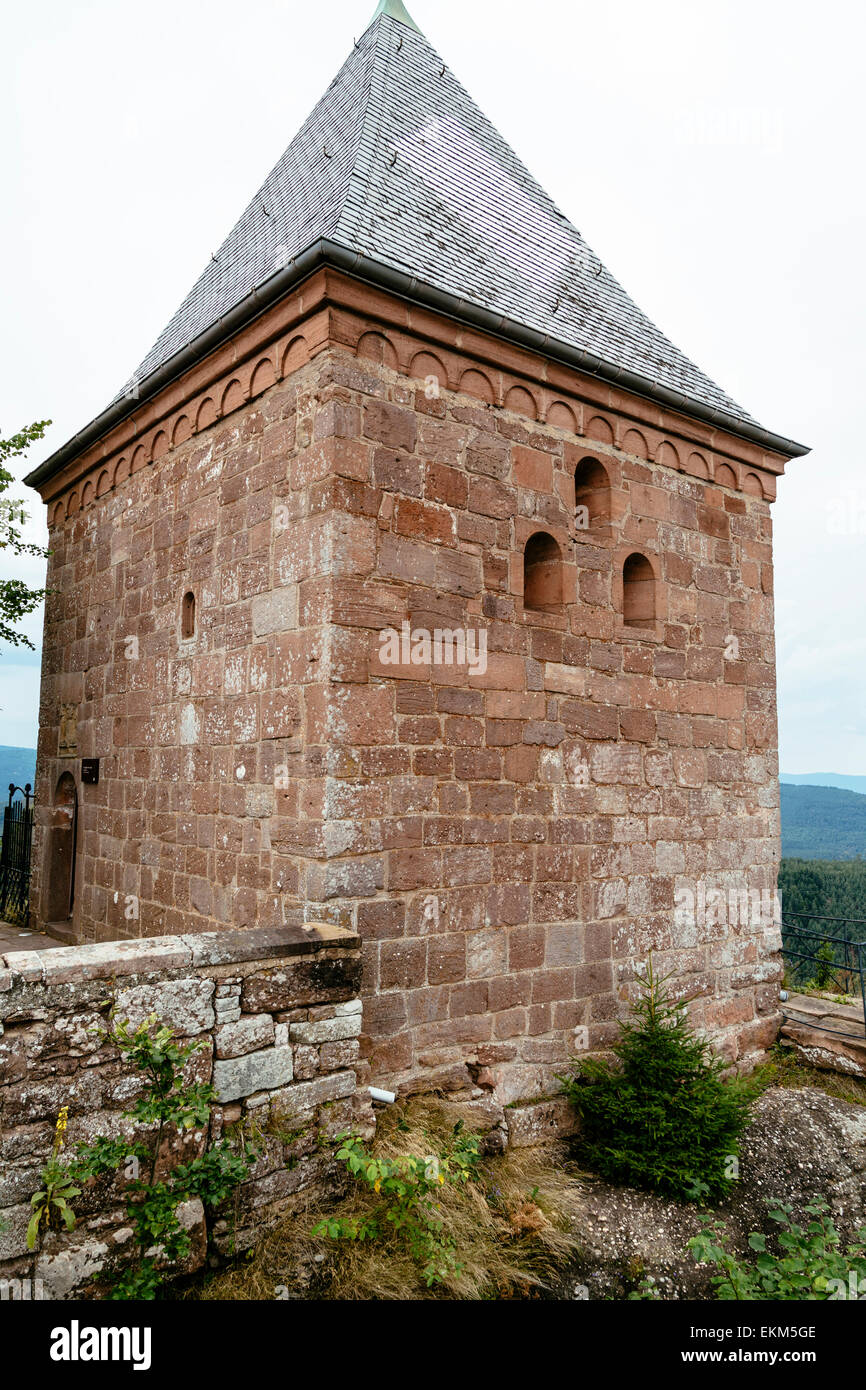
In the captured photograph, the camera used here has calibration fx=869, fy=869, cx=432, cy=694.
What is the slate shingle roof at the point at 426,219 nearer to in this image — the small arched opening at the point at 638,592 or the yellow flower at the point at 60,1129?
the small arched opening at the point at 638,592

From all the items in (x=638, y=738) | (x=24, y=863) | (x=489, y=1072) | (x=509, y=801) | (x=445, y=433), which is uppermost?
(x=445, y=433)

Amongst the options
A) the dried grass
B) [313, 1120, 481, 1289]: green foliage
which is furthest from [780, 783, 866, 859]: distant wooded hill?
[313, 1120, 481, 1289]: green foliage

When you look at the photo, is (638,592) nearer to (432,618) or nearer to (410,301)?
(432,618)

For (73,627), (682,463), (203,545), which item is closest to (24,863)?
(73,627)

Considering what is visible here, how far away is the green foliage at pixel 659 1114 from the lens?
4852 mm

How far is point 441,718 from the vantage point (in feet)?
16.2

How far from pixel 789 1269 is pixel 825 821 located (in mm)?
93601

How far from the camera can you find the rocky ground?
13.7 ft

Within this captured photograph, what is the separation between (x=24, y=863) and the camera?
31.4ft

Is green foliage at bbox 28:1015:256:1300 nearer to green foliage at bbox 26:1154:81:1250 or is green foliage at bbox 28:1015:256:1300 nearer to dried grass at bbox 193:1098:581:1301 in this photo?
green foliage at bbox 26:1154:81:1250

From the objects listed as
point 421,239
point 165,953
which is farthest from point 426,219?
point 165,953

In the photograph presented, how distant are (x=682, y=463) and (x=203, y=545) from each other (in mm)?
3615

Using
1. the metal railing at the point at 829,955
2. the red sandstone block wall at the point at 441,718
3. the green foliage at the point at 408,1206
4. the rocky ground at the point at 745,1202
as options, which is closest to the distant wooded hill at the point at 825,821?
the metal railing at the point at 829,955

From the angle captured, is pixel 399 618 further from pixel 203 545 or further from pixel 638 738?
pixel 638 738
